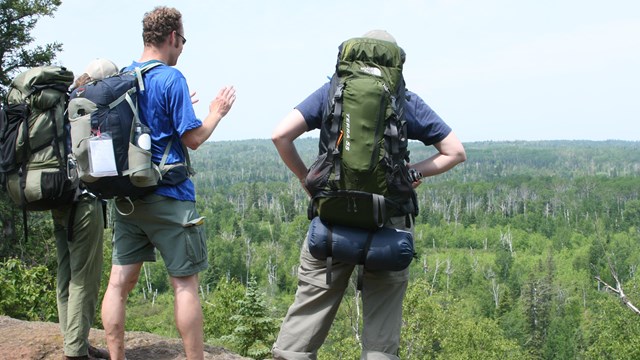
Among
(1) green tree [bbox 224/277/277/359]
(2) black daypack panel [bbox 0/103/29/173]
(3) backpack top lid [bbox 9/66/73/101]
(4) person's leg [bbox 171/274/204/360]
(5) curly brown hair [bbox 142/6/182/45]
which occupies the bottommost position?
(1) green tree [bbox 224/277/277/359]

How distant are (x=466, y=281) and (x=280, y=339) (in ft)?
232

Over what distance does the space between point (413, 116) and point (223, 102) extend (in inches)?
36.4

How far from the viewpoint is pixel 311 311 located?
319 centimetres

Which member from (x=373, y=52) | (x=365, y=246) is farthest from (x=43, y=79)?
(x=365, y=246)

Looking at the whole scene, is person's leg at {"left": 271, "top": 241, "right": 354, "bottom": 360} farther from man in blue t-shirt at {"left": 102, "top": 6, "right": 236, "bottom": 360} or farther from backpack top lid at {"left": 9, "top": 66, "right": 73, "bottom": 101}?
backpack top lid at {"left": 9, "top": 66, "right": 73, "bottom": 101}

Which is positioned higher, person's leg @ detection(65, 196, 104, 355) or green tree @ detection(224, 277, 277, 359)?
person's leg @ detection(65, 196, 104, 355)

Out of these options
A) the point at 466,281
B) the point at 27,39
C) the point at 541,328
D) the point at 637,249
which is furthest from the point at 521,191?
the point at 27,39

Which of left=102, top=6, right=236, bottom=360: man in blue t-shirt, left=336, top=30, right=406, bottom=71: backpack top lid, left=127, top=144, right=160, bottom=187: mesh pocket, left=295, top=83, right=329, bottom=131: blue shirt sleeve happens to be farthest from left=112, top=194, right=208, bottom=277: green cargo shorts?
left=336, top=30, right=406, bottom=71: backpack top lid

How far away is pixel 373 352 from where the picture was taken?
10.3ft

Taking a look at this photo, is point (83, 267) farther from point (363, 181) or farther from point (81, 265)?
point (363, 181)

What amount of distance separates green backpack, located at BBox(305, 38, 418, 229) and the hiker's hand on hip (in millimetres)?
545

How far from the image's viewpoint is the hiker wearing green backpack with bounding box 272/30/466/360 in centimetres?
293

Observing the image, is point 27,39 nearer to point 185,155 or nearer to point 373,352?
point 185,155

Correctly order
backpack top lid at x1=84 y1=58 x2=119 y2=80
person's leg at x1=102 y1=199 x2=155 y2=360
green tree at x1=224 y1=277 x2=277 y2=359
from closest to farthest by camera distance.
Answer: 1. person's leg at x1=102 y1=199 x2=155 y2=360
2. backpack top lid at x1=84 y1=58 x2=119 y2=80
3. green tree at x1=224 y1=277 x2=277 y2=359
